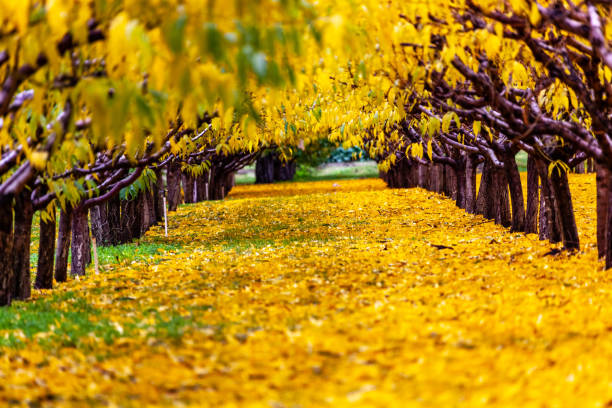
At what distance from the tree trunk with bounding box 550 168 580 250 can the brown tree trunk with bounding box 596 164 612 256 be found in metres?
0.88

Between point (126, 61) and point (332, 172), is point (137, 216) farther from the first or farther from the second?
point (332, 172)

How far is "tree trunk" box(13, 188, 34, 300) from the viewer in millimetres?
9281

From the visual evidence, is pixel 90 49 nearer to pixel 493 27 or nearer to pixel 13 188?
pixel 13 188

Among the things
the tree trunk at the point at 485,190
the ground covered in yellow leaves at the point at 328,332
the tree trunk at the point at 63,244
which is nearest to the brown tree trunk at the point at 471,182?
the tree trunk at the point at 485,190

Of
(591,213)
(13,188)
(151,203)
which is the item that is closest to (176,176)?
(151,203)

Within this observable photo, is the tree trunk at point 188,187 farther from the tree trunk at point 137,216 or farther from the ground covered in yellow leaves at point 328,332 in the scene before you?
the ground covered in yellow leaves at point 328,332

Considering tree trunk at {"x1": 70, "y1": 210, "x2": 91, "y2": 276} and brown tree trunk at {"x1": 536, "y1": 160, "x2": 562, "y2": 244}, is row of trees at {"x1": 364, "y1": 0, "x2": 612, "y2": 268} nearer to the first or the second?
brown tree trunk at {"x1": 536, "y1": 160, "x2": 562, "y2": 244}

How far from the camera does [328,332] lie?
231 inches

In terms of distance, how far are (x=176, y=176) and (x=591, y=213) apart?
17.5 meters

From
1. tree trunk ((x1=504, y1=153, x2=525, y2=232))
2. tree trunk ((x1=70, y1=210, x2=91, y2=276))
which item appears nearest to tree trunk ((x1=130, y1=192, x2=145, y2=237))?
tree trunk ((x1=70, y1=210, x2=91, y2=276))

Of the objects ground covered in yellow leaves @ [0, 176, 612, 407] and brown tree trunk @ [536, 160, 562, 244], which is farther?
brown tree trunk @ [536, 160, 562, 244]

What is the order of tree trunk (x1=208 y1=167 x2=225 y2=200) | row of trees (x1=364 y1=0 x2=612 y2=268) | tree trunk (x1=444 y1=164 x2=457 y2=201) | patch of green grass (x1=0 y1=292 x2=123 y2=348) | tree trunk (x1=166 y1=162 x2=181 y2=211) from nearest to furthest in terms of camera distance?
patch of green grass (x1=0 y1=292 x2=123 y2=348), row of trees (x1=364 y1=0 x2=612 y2=268), tree trunk (x1=444 y1=164 x2=457 y2=201), tree trunk (x1=166 y1=162 x2=181 y2=211), tree trunk (x1=208 y1=167 x2=225 y2=200)

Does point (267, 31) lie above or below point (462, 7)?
below

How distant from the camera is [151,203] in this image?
22.7m
